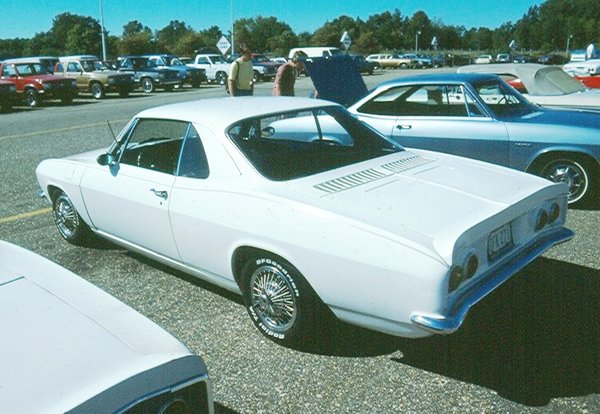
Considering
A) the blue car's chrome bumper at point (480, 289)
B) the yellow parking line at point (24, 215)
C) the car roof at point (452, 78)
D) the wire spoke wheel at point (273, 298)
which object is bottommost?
the yellow parking line at point (24, 215)

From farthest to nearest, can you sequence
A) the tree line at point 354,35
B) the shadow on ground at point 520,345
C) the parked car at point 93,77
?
the tree line at point 354,35
the parked car at point 93,77
the shadow on ground at point 520,345

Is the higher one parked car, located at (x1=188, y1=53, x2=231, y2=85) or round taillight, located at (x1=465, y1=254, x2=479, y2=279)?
parked car, located at (x1=188, y1=53, x2=231, y2=85)

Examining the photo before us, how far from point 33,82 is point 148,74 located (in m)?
6.78

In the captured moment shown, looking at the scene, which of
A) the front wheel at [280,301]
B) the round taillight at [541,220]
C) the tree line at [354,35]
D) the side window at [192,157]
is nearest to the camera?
the front wheel at [280,301]

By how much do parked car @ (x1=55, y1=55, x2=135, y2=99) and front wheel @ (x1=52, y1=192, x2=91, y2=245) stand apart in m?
20.0

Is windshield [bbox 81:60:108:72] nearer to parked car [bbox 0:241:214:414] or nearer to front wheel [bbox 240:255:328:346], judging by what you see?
front wheel [bbox 240:255:328:346]

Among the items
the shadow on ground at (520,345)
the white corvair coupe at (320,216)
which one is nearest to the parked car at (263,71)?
the white corvair coupe at (320,216)

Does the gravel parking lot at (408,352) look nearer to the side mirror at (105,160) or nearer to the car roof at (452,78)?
the side mirror at (105,160)

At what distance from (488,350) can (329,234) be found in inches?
47.7

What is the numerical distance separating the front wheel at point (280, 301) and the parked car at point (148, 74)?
24.7m

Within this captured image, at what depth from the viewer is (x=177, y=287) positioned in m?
4.36

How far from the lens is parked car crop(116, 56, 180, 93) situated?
26703 millimetres

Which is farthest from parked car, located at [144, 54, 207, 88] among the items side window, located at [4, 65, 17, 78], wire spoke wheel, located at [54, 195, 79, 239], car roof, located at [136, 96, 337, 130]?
car roof, located at [136, 96, 337, 130]

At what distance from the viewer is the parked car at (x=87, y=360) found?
5.52ft
